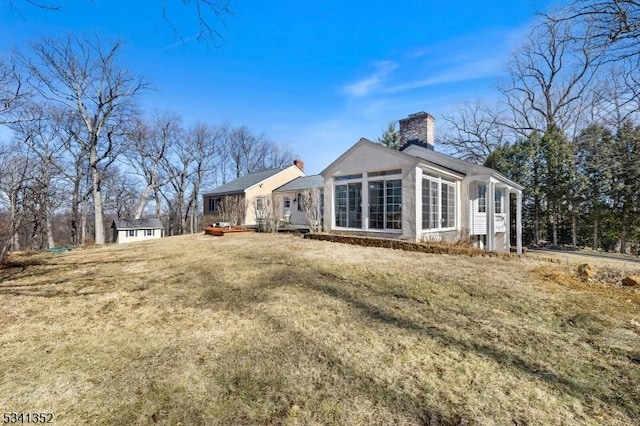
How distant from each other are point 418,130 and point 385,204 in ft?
17.8

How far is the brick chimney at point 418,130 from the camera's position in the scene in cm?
1347

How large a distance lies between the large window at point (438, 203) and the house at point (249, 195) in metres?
11.4

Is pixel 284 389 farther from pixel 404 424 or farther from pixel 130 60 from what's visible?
pixel 130 60

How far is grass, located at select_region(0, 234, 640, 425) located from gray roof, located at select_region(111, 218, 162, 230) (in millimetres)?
25848

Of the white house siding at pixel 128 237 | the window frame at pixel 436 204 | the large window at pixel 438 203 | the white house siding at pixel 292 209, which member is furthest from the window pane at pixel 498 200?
the white house siding at pixel 128 237

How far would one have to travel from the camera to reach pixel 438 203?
11.0 meters

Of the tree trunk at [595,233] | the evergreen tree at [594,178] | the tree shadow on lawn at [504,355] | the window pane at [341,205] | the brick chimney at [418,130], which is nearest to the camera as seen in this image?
the tree shadow on lawn at [504,355]

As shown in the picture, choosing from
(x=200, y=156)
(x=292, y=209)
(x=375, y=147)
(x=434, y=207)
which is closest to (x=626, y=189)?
(x=434, y=207)

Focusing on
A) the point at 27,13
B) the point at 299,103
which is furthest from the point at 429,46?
the point at 27,13

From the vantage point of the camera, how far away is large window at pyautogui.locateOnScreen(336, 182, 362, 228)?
445 inches

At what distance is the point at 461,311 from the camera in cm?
406

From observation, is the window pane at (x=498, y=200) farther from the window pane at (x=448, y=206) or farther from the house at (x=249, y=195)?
the house at (x=249, y=195)

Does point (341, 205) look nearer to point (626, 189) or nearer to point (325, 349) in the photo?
point (325, 349)

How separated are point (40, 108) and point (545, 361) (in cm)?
Result: 2587
